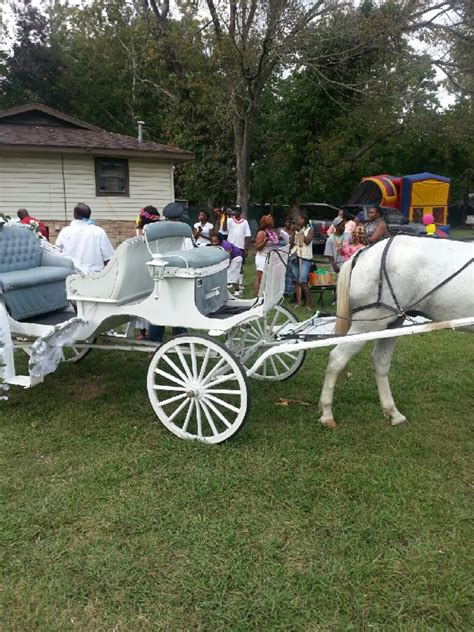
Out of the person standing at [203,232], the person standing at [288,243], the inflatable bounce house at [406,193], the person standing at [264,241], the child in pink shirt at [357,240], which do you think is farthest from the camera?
the inflatable bounce house at [406,193]

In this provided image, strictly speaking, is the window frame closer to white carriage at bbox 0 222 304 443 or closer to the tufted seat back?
the tufted seat back

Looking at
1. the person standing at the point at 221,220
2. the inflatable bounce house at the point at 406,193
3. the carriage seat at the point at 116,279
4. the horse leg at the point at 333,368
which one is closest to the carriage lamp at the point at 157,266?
the carriage seat at the point at 116,279

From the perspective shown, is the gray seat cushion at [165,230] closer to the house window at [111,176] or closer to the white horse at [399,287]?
the white horse at [399,287]

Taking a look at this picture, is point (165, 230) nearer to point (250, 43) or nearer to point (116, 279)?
point (116, 279)

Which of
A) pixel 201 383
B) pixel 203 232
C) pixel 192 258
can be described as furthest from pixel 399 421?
pixel 203 232

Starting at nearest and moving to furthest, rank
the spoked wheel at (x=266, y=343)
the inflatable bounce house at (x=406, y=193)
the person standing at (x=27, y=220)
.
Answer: the spoked wheel at (x=266, y=343) → the person standing at (x=27, y=220) → the inflatable bounce house at (x=406, y=193)

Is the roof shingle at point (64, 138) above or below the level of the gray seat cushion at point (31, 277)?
above

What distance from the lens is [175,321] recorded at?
409cm

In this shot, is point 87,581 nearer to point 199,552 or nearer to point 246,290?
point 199,552

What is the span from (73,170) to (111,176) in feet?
3.87

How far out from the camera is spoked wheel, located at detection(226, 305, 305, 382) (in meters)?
4.73

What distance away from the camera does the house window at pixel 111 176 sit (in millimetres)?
15812

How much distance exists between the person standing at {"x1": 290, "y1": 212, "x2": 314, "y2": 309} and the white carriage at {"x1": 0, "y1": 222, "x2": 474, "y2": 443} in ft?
14.2

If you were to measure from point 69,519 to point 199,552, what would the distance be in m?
0.87
